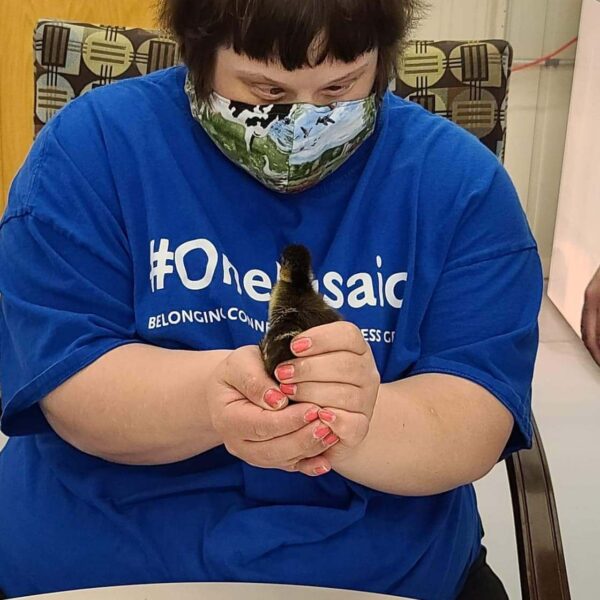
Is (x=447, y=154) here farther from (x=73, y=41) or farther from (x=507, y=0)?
(x=507, y=0)

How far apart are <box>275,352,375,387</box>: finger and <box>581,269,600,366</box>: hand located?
0.48 meters

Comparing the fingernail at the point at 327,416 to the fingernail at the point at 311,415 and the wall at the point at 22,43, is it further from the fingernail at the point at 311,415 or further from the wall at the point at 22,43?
the wall at the point at 22,43

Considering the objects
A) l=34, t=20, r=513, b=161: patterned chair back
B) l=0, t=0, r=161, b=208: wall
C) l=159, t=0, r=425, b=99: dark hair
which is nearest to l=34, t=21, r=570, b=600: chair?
l=34, t=20, r=513, b=161: patterned chair back

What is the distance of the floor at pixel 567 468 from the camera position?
2010 mm

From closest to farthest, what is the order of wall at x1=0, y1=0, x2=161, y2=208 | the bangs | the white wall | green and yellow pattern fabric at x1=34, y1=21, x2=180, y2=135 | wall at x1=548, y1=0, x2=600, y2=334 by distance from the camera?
the bangs
green and yellow pattern fabric at x1=34, y1=21, x2=180, y2=135
wall at x1=0, y1=0, x2=161, y2=208
wall at x1=548, y1=0, x2=600, y2=334
the white wall

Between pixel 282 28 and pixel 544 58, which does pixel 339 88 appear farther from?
pixel 544 58

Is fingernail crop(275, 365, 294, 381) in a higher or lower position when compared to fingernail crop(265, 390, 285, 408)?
higher

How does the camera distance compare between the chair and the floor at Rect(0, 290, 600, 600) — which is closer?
the chair

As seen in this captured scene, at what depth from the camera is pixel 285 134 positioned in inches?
38.9

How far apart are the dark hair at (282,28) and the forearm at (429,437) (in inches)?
14.4

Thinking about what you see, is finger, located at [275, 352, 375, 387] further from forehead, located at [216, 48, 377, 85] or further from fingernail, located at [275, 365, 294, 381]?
forehead, located at [216, 48, 377, 85]

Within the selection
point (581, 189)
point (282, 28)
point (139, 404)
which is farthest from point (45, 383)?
point (581, 189)

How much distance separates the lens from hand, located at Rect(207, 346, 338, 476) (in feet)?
2.36

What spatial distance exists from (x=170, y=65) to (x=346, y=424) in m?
0.91
